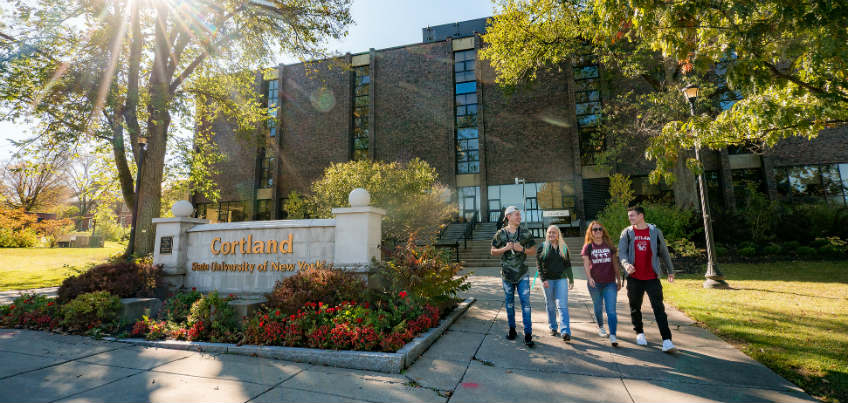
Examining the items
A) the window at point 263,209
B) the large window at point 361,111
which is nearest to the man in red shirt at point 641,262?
the large window at point 361,111

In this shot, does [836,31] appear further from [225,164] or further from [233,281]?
[225,164]

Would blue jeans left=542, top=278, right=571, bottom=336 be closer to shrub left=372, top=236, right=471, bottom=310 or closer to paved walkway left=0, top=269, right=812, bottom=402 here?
paved walkway left=0, top=269, right=812, bottom=402

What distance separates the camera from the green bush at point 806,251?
45.1ft

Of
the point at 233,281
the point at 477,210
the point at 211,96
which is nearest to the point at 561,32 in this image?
the point at 477,210

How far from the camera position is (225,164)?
30.8 metres

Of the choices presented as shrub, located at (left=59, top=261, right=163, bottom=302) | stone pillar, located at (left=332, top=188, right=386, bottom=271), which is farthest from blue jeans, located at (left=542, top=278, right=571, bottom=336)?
shrub, located at (left=59, top=261, right=163, bottom=302)

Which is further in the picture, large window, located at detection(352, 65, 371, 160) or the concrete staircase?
large window, located at detection(352, 65, 371, 160)

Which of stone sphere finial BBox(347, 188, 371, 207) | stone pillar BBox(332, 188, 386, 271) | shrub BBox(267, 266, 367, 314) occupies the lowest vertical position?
shrub BBox(267, 266, 367, 314)

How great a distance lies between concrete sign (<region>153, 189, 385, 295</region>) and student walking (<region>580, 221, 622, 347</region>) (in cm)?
353

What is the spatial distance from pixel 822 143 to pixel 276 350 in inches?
1215

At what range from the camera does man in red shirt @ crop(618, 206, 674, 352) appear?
4.54 m

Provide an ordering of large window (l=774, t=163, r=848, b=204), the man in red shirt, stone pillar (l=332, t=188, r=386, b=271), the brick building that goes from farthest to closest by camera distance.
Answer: the brick building
large window (l=774, t=163, r=848, b=204)
stone pillar (l=332, t=188, r=386, b=271)
the man in red shirt

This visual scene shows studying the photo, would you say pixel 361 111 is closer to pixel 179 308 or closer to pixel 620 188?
pixel 620 188

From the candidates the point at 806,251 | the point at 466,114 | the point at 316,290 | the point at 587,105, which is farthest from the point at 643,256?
the point at 466,114
